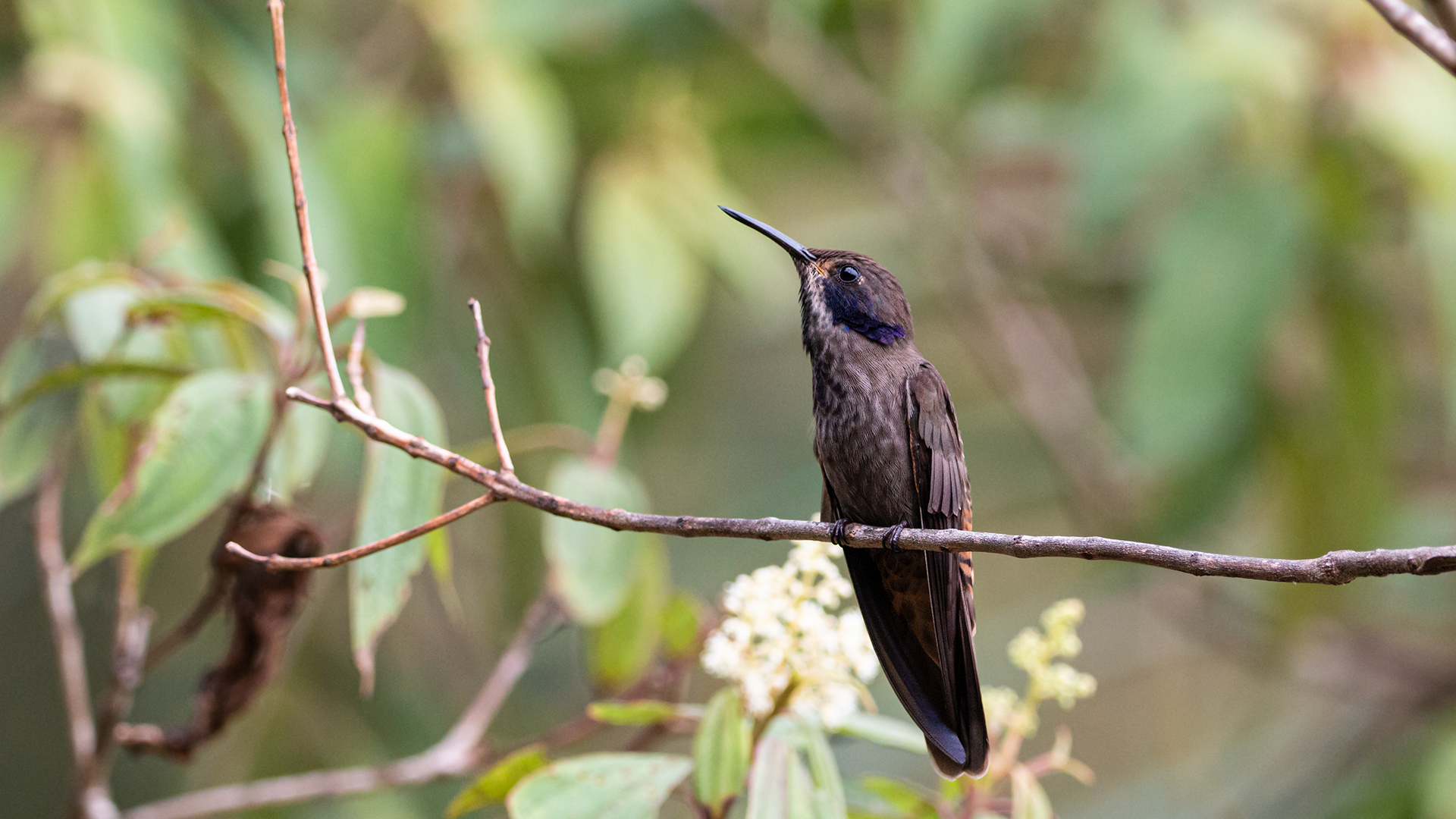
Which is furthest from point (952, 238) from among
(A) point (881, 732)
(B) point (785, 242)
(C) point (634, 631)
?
(A) point (881, 732)

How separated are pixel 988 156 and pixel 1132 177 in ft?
7.12

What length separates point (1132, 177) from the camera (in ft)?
10.8

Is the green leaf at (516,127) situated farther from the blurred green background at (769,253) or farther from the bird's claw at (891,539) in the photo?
the bird's claw at (891,539)

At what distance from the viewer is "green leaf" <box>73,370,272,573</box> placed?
5.36 ft

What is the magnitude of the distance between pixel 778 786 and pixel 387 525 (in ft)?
1.94

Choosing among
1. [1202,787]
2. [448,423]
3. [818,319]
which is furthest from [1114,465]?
[818,319]

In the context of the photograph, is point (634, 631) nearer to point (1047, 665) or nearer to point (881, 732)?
point (881, 732)

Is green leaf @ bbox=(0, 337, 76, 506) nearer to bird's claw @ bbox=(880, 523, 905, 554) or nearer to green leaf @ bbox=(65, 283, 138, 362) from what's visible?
green leaf @ bbox=(65, 283, 138, 362)

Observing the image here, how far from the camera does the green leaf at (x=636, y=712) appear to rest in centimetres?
165

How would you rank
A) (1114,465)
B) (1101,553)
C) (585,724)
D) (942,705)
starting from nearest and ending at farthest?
1. (1101,553)
2. (942,705)
3. (585,724)
4. (1114,465)

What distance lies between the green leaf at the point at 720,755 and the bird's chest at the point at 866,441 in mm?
654

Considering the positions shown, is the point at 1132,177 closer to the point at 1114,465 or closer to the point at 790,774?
the point at 1114,465

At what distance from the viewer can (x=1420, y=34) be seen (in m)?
1.44

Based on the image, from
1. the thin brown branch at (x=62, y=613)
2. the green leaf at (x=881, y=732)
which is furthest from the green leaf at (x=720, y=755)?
the thin brown branch at (x=62, y=613)
